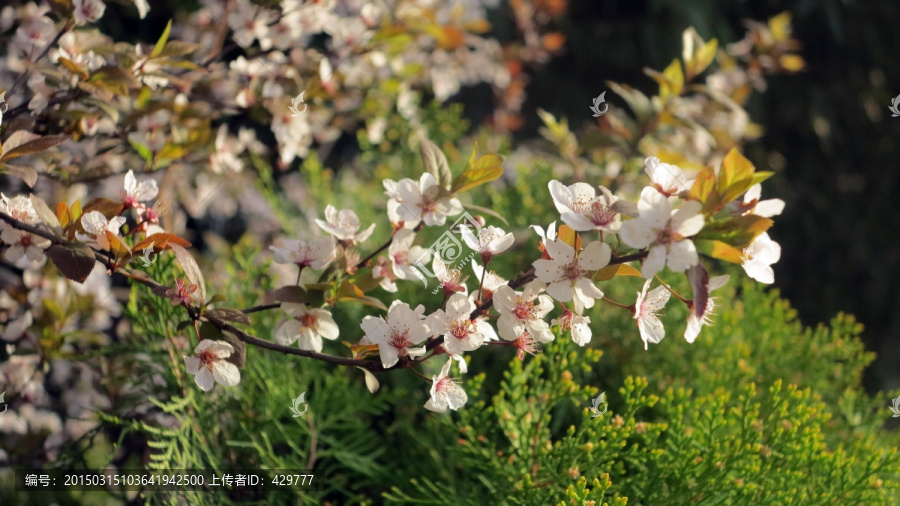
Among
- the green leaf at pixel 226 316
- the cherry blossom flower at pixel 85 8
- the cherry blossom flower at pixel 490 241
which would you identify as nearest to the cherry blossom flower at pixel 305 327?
the green leaf at pixel 226 316

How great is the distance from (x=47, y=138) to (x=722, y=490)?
670mm

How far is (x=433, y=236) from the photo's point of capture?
1112 mm

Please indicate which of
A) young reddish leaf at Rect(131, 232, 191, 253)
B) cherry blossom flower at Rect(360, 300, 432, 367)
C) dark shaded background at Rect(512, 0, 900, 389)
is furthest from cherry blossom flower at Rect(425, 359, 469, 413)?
dark shaded background at Rect(512, 0, 900, 389)

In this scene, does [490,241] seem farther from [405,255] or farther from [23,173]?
[23,173]

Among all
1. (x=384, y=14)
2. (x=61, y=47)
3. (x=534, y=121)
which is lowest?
(x=534, y=121)

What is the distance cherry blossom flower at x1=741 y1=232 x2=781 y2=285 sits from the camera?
1.62 ft

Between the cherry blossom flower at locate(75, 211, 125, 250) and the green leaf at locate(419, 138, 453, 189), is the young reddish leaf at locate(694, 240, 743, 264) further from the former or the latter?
the cherry blossom flower at locate(75, 211, 125, 250)

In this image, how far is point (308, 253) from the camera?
596 mm

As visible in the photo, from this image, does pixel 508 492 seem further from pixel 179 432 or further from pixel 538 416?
pixel 179 432

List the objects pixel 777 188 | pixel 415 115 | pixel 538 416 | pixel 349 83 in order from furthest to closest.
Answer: pixel 777 188 → pixel 415 115 → pixel 349 83 → pixel 538 416

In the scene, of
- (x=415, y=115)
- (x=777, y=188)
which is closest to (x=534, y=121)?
(x=777, y=188)

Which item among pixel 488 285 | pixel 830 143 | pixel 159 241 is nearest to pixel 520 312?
pixel 488 285

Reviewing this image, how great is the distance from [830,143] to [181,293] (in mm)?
2883

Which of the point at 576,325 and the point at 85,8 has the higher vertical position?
the point at 85,8
